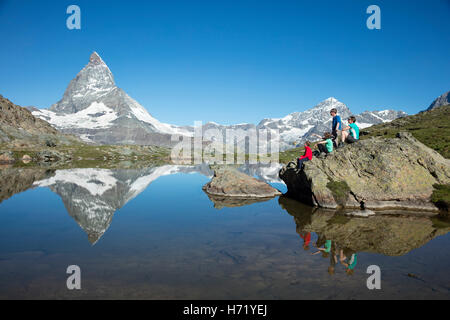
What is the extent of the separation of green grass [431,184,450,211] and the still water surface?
3054 millimetres

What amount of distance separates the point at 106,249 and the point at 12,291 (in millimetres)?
4842

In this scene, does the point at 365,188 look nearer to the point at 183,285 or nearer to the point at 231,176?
the point at 231,176

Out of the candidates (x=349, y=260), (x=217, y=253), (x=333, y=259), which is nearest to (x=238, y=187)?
(x=217, y=253)

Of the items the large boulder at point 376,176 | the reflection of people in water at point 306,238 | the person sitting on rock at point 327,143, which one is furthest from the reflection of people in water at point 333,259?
the person sitting on rock at point 327,143

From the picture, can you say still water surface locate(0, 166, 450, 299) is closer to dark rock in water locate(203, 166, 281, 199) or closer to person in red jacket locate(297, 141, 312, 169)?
person in red jacket locate(297, 141, 312, 169)

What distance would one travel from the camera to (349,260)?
45.4ft

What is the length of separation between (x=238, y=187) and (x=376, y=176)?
1507cm

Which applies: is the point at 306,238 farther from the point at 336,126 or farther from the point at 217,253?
the point at 336,126

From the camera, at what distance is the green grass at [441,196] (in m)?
24.7

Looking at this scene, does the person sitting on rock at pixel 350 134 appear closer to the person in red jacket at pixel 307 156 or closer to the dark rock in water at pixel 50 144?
the person in red jacket at pixel 307 156

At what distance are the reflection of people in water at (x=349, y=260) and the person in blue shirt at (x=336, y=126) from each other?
17274 mm
